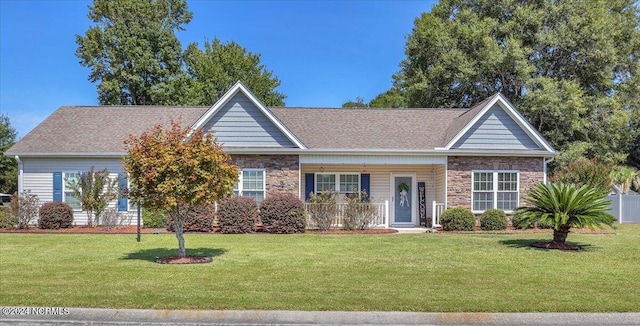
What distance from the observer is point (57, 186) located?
20297mm

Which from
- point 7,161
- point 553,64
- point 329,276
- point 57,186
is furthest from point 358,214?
point 7,161

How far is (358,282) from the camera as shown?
8.44 meters

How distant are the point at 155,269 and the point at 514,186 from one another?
48.8 ft

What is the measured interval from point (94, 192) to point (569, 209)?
15.8 metres

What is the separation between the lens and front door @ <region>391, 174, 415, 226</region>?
851 inches

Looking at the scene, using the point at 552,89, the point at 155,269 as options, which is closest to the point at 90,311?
the point at 155,269

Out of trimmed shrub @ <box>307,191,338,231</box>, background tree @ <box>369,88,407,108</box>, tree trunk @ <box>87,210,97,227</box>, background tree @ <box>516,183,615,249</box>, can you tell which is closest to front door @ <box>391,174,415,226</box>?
trimmed shrub @ <box>307,191,338,231</box>

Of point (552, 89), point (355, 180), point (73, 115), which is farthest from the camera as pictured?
point (552, 89)

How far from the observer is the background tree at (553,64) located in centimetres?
2798

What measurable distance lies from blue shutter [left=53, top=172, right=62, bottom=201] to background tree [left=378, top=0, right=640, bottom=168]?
2080cm

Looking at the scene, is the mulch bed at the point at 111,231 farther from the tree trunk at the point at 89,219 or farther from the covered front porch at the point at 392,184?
the covered front porch at the point at 392,184

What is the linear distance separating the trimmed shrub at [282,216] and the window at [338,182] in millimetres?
3662

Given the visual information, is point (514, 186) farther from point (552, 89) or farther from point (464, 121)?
point (552, 89)

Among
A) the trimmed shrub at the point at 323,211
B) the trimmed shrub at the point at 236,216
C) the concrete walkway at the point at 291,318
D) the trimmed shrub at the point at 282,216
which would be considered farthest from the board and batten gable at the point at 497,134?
the concrete walkway at the point at 291,318
